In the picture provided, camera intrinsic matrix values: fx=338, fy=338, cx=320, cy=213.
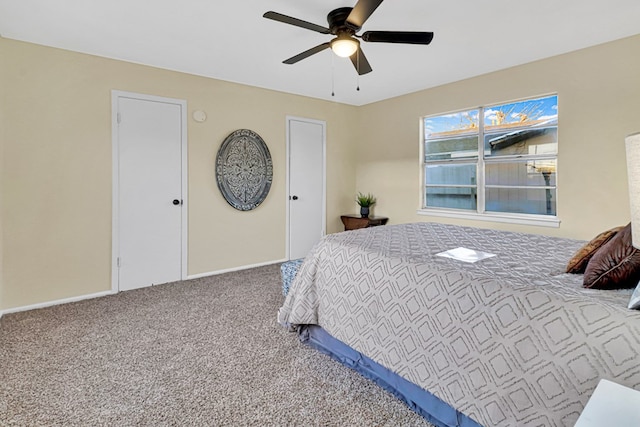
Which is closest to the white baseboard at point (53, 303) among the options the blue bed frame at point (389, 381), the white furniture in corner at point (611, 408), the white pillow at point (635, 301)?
the blue bed frame at point (389, 381)

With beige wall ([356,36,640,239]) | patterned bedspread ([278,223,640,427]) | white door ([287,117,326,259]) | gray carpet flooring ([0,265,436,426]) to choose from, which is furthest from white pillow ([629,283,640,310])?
white door ([287,117,326,259])

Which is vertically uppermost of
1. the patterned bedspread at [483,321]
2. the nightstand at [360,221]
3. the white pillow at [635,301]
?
the nightstand at [360,221]

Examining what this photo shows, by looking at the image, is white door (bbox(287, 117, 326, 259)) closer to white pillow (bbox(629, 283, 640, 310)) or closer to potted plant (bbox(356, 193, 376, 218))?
potted plant (bbox(356, 193, 376, 218))

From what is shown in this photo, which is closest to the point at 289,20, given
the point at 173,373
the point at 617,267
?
the point at 617,267

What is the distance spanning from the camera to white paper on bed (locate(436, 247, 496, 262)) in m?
1.89

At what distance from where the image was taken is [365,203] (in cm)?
518

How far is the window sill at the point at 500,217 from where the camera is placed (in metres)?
3.49

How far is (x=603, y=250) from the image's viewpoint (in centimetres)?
145

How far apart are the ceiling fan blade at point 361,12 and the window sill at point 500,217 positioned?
2749 millimetres

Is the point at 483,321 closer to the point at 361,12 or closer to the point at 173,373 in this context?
the point at 173,373

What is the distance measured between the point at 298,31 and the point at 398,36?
92 cm

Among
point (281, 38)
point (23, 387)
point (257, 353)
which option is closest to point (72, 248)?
point (23, 387)

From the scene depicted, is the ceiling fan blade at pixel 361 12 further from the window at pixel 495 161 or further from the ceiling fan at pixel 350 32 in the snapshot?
the window at pixel 495 161

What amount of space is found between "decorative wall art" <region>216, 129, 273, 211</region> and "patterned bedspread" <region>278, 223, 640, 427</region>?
221 centimetres
